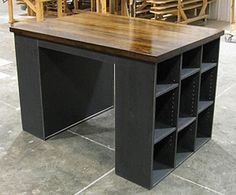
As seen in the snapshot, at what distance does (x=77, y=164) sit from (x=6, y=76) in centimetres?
222

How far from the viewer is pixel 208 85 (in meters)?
2.96

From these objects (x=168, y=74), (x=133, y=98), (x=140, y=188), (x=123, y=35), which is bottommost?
(x=140, y=188)

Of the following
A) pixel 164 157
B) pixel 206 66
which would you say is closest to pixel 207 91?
pixel 206 66

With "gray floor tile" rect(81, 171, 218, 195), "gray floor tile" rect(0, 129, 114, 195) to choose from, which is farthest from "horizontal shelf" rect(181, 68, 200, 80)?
"gray floor tile" rect(0, 129, 114, 195)

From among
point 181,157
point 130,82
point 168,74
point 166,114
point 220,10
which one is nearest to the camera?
point 130,82

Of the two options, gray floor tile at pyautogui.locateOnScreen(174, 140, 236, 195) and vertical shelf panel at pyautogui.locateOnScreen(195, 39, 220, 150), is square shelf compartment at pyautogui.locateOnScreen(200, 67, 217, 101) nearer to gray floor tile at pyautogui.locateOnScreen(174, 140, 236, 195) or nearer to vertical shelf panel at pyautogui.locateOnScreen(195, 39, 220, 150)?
vertical shelf panel at pyautogui.locateOnScreen(195, 39, 220, 150)

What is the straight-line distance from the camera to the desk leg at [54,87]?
2.90 metres

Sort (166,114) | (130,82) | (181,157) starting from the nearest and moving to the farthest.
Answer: (130,82), (166,114), (181,157)

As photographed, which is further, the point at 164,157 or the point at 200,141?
the point at 200,141

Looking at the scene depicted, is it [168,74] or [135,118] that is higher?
[168,74]

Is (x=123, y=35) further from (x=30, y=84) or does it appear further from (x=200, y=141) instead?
(x=200, y=141)

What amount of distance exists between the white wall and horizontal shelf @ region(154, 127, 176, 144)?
593 cm

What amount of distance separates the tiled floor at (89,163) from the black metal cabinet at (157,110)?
0.10 m

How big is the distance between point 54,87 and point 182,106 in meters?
1.00
